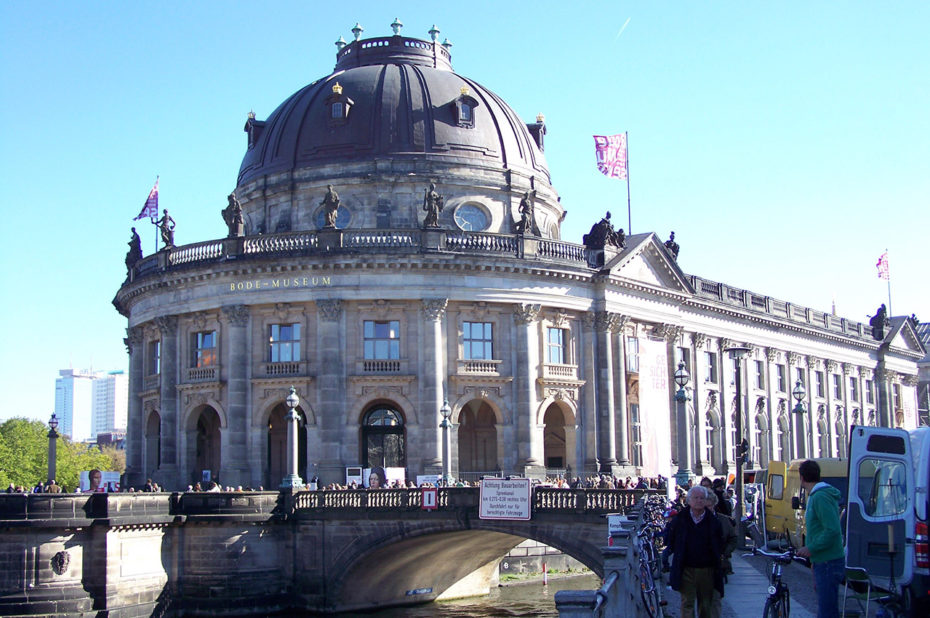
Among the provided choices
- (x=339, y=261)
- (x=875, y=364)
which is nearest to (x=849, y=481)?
(x=339, y=261)

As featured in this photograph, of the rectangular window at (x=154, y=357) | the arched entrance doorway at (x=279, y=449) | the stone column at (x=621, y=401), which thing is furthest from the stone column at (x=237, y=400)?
the stone column at (x=621, y=401)

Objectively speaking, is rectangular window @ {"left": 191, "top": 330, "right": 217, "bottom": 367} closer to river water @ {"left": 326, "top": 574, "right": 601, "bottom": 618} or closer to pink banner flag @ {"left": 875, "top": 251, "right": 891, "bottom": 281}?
river water @ {"left": 326, "top": 574, "right": 601, "bottom": 618}

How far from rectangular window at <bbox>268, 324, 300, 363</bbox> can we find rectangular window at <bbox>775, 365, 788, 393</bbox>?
37410mm

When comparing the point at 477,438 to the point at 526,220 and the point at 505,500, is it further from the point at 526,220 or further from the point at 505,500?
the point at 505,500

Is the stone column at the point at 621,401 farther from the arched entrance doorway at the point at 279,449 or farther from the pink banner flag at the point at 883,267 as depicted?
the pink banner flag at the point at 883,267

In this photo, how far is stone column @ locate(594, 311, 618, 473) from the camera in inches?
2215

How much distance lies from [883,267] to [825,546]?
78.8m

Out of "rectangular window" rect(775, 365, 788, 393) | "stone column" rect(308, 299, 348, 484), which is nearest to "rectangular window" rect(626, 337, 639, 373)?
"stone column" rect(308, 299, 348, 484)

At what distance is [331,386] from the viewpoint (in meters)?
51.8

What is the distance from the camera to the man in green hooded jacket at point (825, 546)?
14602 mm

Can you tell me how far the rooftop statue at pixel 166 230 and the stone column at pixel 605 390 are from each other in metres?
21.0

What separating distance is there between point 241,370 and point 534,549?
16321 millimetres

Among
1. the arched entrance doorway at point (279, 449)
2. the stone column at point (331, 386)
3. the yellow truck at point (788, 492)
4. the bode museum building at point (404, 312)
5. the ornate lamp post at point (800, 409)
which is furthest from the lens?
the arched entrance doorway at point (279, 449)

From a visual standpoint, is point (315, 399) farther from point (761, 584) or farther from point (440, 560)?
point (761, 584)
